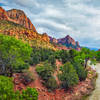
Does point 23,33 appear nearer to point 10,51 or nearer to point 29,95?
point 10,51

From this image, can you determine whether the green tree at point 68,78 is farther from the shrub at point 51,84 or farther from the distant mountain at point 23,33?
the distant mountain at point 23,33

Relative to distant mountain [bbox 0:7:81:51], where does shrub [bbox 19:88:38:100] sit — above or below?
below

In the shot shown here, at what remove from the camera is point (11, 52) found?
14.1m

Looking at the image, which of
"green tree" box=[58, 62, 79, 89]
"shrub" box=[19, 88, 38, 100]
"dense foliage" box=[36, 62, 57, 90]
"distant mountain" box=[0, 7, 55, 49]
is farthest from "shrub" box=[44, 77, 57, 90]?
"distant mountain" box=[0, 7, 55, 49]

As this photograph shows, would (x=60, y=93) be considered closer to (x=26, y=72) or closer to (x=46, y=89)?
(x=46, y=89)

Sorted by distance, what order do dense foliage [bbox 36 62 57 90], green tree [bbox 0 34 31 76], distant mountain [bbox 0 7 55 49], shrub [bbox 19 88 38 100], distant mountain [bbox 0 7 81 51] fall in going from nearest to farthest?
shrub [bbox 19 88 38 100] → green tree [bbox 0 34 31 76] → dense foliage [bbox 36 62 57 90] → distant mountain [bbox 0 7 55 49] → distant mountain [bbox 0 7 81 51]

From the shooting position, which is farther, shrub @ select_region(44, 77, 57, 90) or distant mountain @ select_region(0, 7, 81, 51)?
distant mountain @ select_region(0, 7, 81, 51)

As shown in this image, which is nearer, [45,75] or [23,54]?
[23,54]

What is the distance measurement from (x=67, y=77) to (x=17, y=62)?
415 inches

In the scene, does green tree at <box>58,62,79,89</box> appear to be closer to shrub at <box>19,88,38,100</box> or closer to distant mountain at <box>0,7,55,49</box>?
shrub at <box>19,88,38,100</box>

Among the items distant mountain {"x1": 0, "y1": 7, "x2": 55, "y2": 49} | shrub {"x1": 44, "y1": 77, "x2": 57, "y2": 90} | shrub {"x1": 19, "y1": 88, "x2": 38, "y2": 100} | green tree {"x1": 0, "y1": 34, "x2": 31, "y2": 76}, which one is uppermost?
distant mountain {"x1": 0, "y1": 7, "x2": 55, "y2": 49}

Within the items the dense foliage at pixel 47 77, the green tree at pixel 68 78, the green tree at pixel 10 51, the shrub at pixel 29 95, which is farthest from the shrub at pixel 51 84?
the shrub at pixel 29 95

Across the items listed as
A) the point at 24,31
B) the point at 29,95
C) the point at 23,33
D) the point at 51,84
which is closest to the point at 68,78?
the point at 51,84

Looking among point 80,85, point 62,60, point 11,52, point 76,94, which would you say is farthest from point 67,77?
point 62,60
